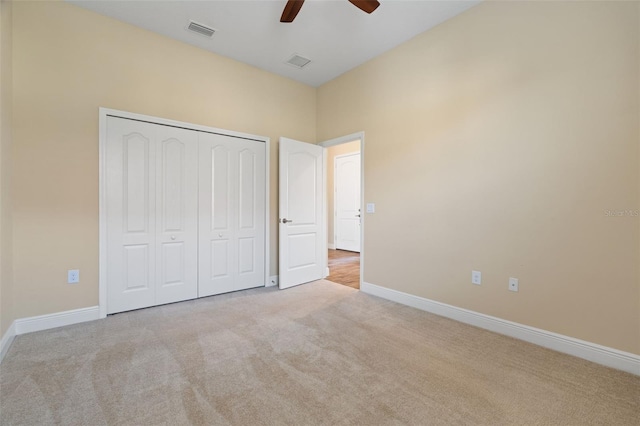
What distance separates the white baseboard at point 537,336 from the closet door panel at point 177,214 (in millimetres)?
2528

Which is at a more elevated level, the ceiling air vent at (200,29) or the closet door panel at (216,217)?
the ceiling air vent at (200,29)

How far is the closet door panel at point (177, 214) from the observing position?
3.12 metres

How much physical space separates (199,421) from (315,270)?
112 inches

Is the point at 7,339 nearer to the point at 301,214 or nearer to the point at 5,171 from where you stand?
the point at 5,171

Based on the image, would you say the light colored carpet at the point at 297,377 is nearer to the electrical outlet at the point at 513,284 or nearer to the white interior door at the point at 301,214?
the electrical outlet at the point at 513,284

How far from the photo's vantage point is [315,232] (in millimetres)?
4223

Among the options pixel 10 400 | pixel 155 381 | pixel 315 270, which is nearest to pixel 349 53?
pixel 315 270

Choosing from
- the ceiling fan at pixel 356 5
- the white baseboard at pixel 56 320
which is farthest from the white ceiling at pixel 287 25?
the white baseboard at pixel 56 320

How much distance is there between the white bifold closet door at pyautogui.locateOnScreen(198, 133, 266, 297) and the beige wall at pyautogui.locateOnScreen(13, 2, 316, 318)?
0.66 metres

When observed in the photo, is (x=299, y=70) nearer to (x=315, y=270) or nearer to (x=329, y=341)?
(x=315, y=270)

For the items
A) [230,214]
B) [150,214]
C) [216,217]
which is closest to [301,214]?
[230,214]

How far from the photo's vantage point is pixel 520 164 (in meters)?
2.39

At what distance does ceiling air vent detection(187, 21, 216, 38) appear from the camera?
2.94 meters

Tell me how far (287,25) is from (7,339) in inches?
146
